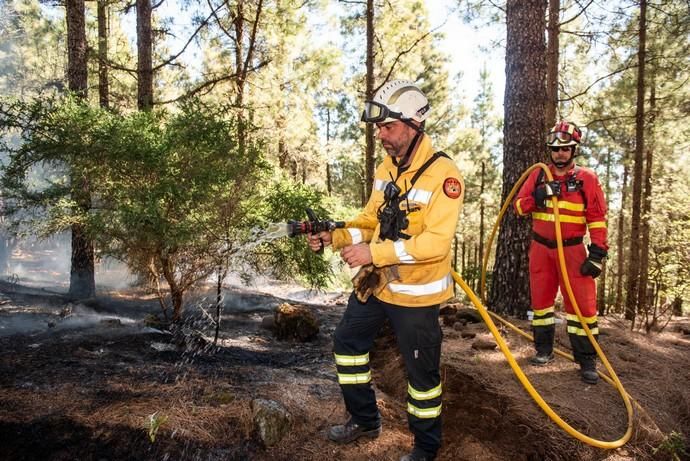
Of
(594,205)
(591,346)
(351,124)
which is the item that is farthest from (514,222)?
(351,124)

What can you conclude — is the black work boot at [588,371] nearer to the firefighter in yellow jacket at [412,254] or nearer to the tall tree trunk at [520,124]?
the tall tree trunk at [520,124]

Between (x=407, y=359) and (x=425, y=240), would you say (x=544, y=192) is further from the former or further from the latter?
(x=407, y=359)

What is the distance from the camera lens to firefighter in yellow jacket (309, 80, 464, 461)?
Result: 9.37 feet

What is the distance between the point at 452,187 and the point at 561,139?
2.47 metres

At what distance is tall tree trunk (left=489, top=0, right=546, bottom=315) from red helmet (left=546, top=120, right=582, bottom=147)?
1.80 m

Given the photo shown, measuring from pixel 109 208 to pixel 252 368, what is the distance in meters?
2.66

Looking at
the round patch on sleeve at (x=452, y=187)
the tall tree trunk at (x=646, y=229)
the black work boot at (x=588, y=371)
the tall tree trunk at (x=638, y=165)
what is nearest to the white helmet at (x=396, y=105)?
the round patch on sleeve at (x=452, y=187)

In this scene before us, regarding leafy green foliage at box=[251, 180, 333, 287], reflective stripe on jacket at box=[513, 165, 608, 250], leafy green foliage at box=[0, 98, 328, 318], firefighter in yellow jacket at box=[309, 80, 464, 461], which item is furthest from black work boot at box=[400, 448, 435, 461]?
leafy green foliage at box=[251, 180, 333, 287]

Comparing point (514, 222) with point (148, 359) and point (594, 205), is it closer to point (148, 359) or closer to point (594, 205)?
point (594, 205)

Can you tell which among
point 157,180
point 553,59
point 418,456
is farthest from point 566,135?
point 553,59

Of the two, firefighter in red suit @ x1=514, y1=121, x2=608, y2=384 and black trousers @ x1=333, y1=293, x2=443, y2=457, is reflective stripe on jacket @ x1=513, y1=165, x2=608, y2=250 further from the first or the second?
black trousers @ x1=333, y1=293, x2=443, y2=457

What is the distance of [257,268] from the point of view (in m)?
6.45

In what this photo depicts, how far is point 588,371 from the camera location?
14.5ft

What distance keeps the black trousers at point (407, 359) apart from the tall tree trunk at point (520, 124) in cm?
388
